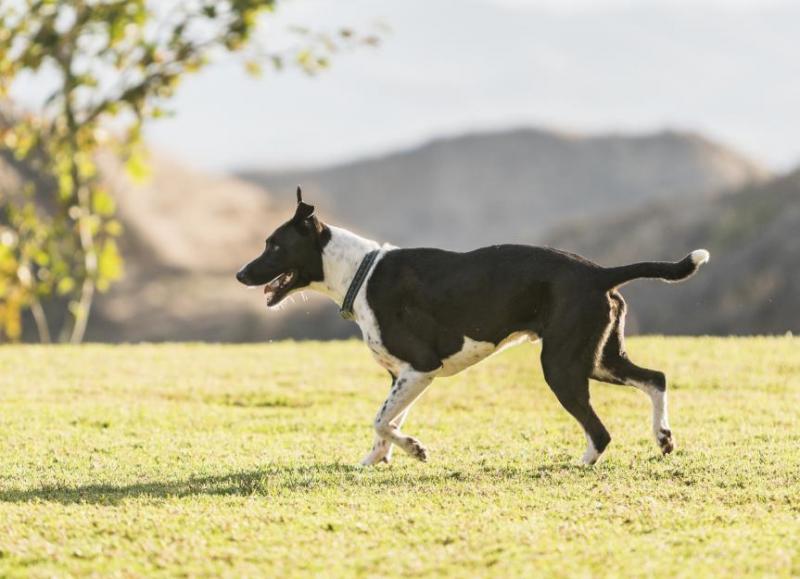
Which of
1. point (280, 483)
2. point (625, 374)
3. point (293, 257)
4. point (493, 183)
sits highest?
Answer: point (293, 257)

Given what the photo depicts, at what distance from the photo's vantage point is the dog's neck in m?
9.20

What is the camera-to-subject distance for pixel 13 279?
63.9ft

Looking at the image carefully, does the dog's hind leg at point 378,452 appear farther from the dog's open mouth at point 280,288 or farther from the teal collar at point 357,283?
the dog's open mouth at point 280,288

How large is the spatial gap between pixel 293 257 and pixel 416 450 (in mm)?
1744

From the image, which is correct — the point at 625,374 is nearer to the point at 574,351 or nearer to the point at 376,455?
the point at 574,351

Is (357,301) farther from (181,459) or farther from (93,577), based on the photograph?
(93,577)

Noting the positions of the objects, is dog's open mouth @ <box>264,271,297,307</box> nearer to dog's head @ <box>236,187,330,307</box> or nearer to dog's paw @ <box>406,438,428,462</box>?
dog's head @ <box>236,187,330,307</box>

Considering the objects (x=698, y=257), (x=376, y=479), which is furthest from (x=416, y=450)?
(x=698, y=257)

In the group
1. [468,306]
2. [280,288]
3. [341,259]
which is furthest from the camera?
[280,288]

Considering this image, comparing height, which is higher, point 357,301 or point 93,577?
point 357,301

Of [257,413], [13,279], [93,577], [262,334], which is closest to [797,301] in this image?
[262,334]

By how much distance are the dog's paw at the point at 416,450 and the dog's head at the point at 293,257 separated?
145 cm

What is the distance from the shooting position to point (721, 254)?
41.4m

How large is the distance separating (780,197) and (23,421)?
1505 inches
